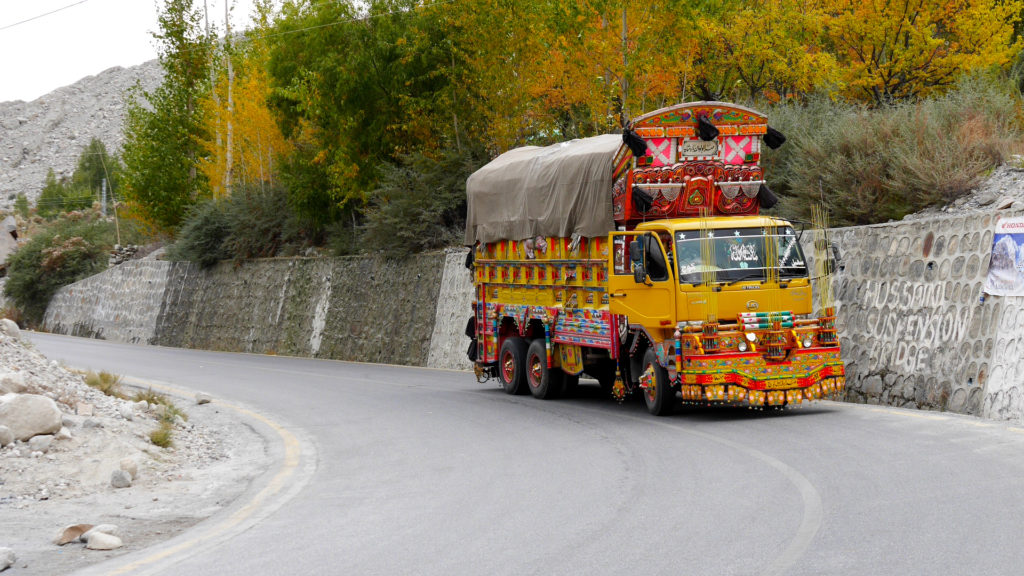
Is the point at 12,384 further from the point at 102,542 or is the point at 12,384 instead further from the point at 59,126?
the point at 59,126

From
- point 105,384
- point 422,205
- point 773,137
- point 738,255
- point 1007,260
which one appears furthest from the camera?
point 422,205

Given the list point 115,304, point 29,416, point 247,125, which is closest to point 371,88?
point 247,125

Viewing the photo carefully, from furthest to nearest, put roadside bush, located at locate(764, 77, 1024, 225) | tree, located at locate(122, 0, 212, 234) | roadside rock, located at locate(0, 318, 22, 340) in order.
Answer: tree, located at locate(122, 0, 212, 234)
roadside bush, located at locate(764, 77, 1024, 225)
roadside rock, located at locate(0, 318, 22, 340)

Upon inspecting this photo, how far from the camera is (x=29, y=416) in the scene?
10695 millimetres

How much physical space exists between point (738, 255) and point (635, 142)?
6.47 ft

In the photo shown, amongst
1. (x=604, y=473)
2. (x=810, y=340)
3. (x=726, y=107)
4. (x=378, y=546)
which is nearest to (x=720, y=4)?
(x=726, y=107)

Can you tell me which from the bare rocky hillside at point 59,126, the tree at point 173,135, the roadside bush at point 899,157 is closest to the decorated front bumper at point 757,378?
the roadside bush at point 899,157

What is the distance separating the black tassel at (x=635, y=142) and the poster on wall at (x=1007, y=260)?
443 cm

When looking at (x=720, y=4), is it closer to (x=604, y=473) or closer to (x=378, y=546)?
(x=604, y=473)

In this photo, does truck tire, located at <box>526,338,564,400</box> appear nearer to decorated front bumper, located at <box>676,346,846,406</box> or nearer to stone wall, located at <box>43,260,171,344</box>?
decorated front bumper, located at <box>676,346,846,406</box>

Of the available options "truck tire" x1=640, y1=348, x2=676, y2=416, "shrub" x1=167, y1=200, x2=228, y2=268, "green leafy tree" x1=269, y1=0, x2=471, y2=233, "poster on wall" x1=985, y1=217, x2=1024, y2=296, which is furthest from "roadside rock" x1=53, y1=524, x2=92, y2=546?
"shrub" x1=167, y1=200, x2=228, y2=268

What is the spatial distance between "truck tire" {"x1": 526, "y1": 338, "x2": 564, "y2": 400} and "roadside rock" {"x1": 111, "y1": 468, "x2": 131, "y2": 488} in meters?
7.91

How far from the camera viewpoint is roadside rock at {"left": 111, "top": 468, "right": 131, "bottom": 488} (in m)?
9.98

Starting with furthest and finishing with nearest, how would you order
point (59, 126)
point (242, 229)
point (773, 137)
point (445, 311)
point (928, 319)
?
point (59, 126), point (242, 229), point (445, 311), point (773, 137), point (928, 319)
